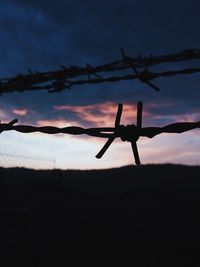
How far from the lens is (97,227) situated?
13688 millimetres

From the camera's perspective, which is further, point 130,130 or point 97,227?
point 97,227

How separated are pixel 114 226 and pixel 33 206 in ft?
11.6

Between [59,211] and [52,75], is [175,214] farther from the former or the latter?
[52,75]

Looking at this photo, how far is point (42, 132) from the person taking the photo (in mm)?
3469

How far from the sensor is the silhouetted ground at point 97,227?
10.6 metres

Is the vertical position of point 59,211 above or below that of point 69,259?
above

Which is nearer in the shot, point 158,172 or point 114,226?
point 114,226

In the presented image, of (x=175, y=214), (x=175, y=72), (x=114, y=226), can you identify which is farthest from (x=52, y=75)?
(x=175, y=214)

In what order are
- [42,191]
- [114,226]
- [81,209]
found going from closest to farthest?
1. [114,226]
2. [81,209]
3. [42,191]

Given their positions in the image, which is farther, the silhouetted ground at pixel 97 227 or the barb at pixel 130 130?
the silhouetted ground at pixel 97 227

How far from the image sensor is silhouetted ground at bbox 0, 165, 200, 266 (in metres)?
10.6

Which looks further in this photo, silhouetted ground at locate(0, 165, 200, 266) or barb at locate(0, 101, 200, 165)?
silhouetted ground at locate(0, 165, 200, 266)

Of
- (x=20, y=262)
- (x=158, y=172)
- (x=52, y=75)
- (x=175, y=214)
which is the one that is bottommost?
(x=20, y=262)

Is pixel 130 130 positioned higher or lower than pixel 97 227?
higher
